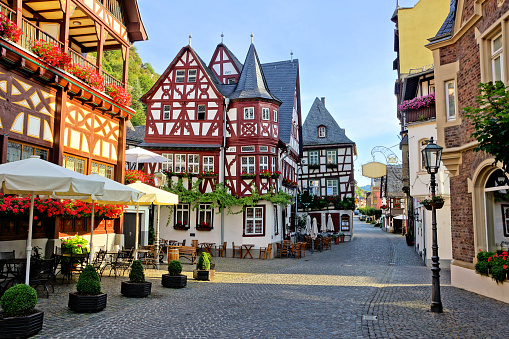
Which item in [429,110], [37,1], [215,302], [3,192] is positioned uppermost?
[37,1]

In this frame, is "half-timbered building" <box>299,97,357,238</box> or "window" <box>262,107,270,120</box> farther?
"half-timbered building" <box>299,97,357,238</box>

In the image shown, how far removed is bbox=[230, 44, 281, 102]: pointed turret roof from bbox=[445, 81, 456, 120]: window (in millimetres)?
12990

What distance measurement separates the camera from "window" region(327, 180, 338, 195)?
40891mm

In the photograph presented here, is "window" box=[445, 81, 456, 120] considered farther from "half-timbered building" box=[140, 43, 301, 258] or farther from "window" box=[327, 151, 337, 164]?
"window" box=[327, 151, 337, 164]

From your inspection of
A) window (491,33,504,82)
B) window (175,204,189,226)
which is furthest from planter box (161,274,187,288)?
window (175,204,189,226)

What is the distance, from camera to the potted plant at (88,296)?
8039mm

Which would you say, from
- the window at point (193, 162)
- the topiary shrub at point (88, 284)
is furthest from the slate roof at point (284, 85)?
the topiary shrub at point (88, 284)

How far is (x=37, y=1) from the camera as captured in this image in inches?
519

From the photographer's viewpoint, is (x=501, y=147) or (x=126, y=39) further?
(x=126, y=39)

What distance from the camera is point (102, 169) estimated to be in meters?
15.6

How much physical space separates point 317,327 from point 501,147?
4384mm

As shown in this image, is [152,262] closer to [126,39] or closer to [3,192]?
[3,192]

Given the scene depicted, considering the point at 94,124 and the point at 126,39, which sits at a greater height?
the point at 126,39

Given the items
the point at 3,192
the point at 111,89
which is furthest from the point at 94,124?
the point at 3,192
